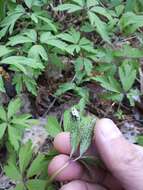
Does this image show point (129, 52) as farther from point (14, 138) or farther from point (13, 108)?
point (14, 138)

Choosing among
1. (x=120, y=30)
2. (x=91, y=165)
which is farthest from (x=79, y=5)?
(x=91, y=165)

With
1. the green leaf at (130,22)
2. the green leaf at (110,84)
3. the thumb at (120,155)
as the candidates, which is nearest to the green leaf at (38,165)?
the thumb at (120,155)

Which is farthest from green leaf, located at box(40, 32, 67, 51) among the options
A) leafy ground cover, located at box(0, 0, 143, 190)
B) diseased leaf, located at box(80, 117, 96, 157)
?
diseased leaf, located at box(80, 117, 96, 157)

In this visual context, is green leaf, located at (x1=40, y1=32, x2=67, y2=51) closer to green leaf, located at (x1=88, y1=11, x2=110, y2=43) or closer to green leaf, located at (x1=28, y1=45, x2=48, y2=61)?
green leaf, located at (x1=28, y1=45, x2=48, y2=61)

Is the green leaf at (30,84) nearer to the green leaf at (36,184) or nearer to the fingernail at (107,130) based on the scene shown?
the green leaf at (36,184)

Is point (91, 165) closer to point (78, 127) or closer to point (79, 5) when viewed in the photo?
point (78, 127)

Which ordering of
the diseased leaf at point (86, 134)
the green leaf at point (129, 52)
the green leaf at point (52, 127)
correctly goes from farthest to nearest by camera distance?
the green leaf at point (129, 52) < the green leaf at point (52, 127) < the diseased leaf at point (86, 134)

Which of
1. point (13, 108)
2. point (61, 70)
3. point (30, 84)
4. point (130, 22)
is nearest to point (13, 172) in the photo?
point (13, 108)
